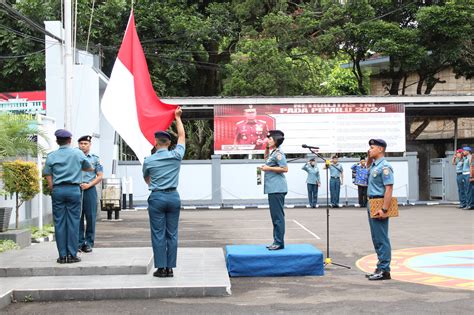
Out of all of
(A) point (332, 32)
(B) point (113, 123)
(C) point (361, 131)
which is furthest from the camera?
(A) point (332, 32)

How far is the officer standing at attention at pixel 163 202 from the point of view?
8492 millimetres

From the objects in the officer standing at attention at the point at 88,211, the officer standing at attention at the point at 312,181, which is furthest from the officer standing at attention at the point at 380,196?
the officer standing at attention at the point at 312,181

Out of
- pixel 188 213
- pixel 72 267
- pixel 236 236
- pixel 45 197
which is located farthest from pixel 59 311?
pixel 188 213

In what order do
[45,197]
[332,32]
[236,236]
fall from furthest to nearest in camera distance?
[332,32], [45,197], [236,236]

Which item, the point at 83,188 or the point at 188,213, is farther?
the point at 188,213

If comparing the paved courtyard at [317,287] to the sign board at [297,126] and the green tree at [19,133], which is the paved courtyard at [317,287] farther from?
the sign board at [297,126]

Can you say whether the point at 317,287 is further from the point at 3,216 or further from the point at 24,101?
the point at 24,101

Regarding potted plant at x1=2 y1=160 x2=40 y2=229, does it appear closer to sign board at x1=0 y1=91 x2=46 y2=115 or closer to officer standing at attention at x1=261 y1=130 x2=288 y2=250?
officer standing at attention at x1=261 y1=130 x2=288 y2=250

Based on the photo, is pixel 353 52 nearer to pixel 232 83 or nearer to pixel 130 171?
pixel 232 83

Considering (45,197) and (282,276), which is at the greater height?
(45,197)

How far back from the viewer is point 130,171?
83.1ft

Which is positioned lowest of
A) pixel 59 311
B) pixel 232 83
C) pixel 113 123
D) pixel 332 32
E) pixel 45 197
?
pixel 59 311

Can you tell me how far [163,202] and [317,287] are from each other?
2413mm

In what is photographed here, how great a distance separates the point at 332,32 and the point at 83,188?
2177 centimetres
